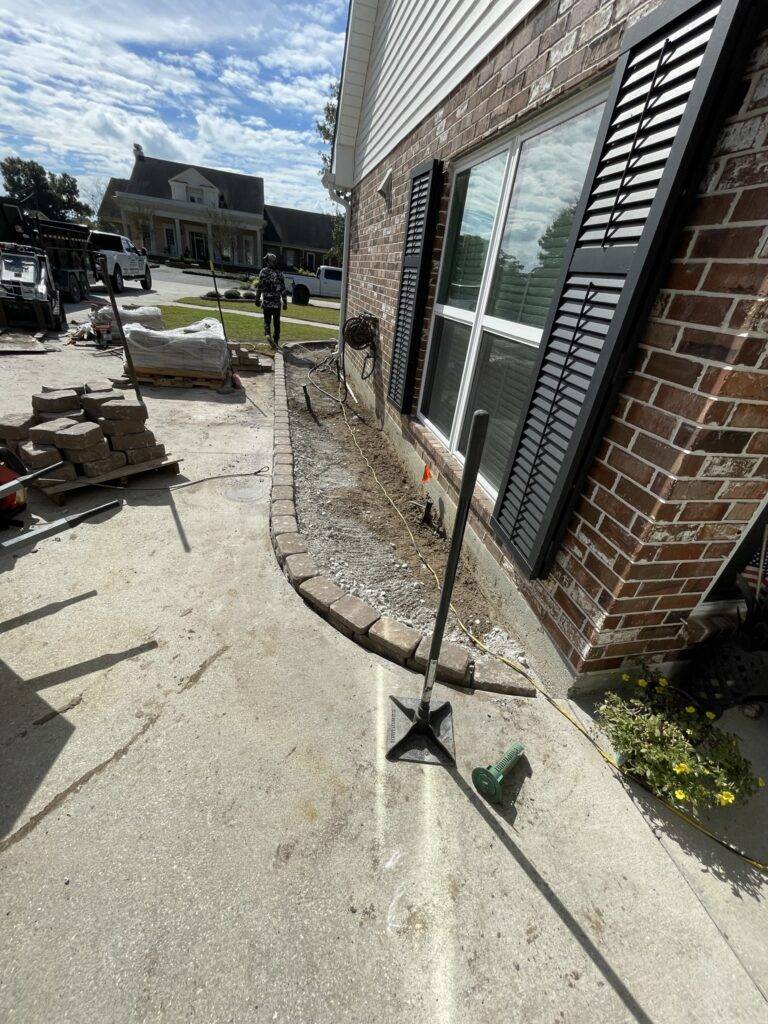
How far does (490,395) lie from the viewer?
2941 millimetres

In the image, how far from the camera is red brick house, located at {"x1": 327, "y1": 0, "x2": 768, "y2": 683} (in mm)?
1282

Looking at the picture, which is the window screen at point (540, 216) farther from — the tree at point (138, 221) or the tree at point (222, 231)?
the tree at point (138, 221)

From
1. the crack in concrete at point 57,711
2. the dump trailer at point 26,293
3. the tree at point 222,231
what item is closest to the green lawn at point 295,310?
the dump trailer at point 26,293

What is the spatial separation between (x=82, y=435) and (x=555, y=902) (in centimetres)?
386

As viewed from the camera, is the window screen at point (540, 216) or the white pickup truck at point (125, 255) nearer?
the window screen at point (540, 216)

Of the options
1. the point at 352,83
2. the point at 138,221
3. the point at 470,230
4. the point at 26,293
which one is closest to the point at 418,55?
the point at 470,230

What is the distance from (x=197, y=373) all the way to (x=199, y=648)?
17.6 feet

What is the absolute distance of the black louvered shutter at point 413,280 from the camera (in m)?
3.50

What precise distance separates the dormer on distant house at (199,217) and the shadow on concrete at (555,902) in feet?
127

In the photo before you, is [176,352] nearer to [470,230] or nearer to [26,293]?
[470,230]

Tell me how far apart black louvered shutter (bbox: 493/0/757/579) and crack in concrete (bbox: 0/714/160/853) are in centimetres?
185

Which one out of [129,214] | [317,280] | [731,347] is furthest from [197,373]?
[129,214]

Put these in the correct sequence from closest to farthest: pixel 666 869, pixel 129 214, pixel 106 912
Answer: pixel 106 912, pixel 666 869, pixel 129 214

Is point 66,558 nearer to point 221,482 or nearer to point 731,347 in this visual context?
point 221,482
